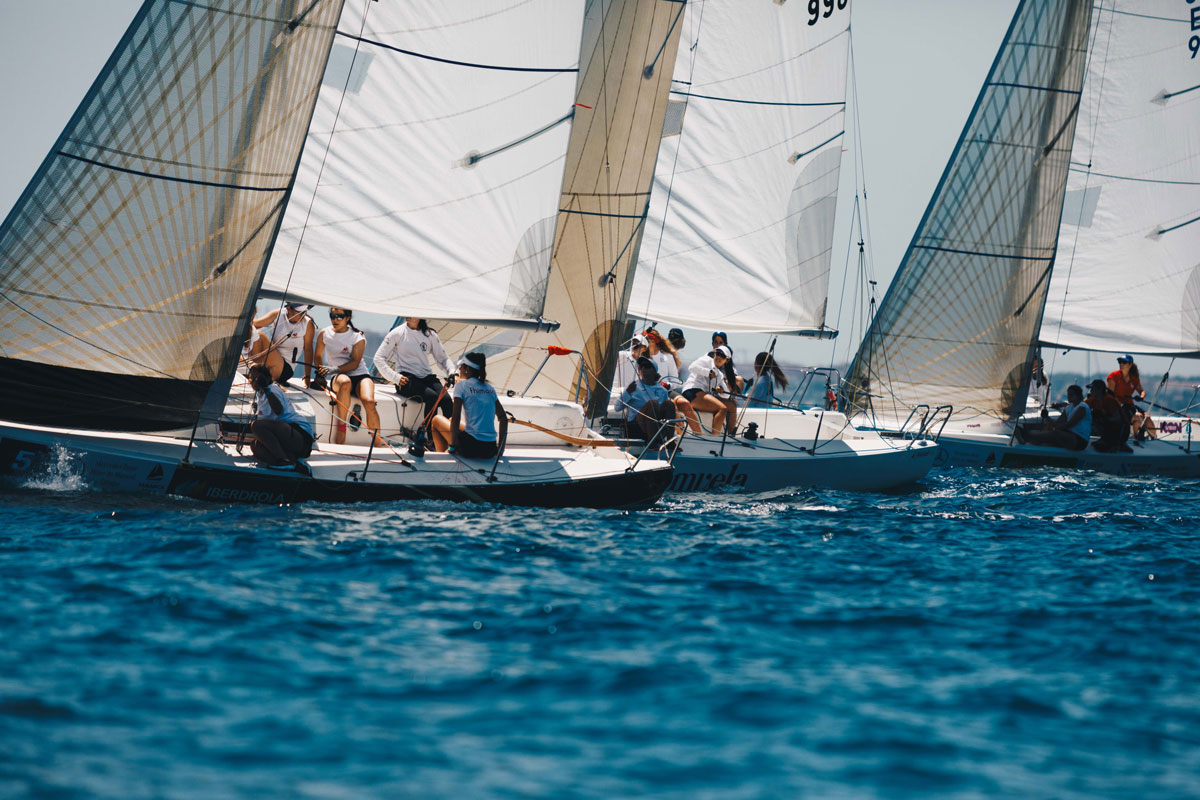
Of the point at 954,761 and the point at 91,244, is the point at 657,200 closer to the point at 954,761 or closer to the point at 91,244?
the point at 91,244

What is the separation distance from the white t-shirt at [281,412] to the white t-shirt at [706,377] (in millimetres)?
6559

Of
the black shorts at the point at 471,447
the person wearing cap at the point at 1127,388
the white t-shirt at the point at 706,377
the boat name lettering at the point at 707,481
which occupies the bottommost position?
the boat name lettering at the point at 707,481

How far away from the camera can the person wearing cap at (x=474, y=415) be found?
11.8 m

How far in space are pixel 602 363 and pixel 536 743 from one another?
11114mm

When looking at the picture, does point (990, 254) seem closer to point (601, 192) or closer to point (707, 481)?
point (601, 192)

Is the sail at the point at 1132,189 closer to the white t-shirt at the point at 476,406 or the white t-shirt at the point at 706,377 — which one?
the white t-shirt at the point at 706,377

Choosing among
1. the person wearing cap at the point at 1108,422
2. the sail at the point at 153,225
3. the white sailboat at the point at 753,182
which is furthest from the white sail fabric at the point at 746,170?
the sail at the point at 153,225

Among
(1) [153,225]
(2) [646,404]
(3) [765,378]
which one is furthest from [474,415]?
(3) [765,378]

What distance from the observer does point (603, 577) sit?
8.72 metres

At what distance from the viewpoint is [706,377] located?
16156 mm

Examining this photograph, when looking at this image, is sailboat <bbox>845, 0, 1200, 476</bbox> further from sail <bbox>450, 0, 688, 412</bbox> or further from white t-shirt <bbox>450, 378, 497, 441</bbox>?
white t-shirt <bbox>450, 378, 497, 441</bbox>

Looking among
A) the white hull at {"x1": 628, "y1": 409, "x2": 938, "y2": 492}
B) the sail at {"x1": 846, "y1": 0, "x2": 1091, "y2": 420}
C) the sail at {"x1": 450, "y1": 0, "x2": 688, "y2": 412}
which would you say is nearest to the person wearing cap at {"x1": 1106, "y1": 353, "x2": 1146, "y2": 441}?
the sail at {"x1": 846, "y1": 0, "x2": 1091, "y2": 420}

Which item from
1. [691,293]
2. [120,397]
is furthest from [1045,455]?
[120,397]

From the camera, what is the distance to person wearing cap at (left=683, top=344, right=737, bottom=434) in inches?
632
